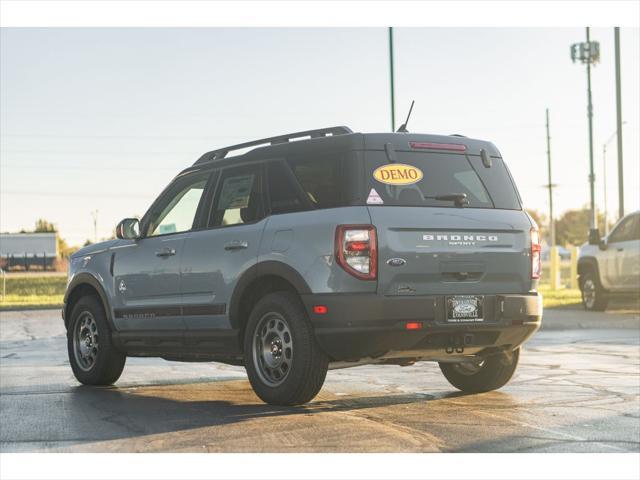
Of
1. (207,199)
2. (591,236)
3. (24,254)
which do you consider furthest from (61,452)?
(24,254)

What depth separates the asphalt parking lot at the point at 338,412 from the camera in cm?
662

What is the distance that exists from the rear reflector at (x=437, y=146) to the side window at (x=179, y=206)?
2.13 metres

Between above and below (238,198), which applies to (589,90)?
above

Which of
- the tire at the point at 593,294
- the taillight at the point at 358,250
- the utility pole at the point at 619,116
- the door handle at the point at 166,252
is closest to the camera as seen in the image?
the taillight at the point at 358,250

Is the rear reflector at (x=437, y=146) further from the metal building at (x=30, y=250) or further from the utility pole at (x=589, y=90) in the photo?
the metal building at (x=30, y=250)

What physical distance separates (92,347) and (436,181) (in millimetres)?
4299

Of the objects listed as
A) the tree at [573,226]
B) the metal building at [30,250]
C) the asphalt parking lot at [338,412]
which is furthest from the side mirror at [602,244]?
the tree at [573,226]

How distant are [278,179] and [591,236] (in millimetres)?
15202

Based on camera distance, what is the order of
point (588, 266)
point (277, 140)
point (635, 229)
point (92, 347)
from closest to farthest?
point (277, 140)
point (92, 347)
point (635, 229)
point (588, 266)

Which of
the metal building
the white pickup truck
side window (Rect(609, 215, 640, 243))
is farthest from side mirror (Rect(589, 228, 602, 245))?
the metal building

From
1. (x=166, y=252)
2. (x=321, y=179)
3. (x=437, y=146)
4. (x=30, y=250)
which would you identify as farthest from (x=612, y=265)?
(x=30, y=250)

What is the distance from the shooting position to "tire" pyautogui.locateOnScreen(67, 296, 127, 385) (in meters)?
10.4

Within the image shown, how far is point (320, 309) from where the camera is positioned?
25.6 ft

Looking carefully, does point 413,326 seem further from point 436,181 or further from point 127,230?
point 127,230
